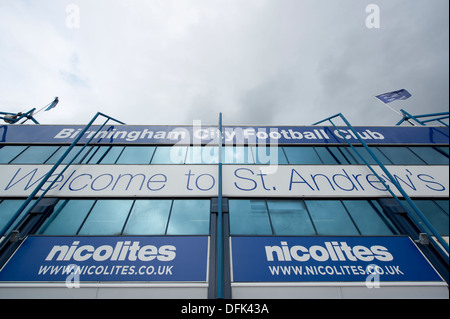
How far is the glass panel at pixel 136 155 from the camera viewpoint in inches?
395

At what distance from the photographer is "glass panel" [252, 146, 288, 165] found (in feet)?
32.9

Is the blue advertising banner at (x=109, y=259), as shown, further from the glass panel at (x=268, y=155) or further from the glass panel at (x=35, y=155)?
the glass panel at (x=35, y=155)

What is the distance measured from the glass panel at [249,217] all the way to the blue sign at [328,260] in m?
0.40

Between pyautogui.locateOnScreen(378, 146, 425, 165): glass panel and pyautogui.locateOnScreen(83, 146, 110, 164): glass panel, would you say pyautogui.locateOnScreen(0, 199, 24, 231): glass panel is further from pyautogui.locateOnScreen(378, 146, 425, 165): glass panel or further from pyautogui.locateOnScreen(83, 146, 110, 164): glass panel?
pyautogui.locateOnScreen(378, 146, 425, 165): glass panel

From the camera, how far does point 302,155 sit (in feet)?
34.6

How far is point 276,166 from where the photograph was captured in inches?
380

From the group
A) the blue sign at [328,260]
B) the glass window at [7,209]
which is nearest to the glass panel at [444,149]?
the blue sign at [328,260]

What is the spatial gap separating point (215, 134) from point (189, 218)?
598 cm

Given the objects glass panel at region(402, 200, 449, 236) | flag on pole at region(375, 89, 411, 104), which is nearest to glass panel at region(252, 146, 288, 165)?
glass panel at region(402, 200, 449, 236)

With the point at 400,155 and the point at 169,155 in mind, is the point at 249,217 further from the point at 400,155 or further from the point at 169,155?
the point at 400,155

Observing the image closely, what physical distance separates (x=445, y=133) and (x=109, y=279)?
20.3 metres

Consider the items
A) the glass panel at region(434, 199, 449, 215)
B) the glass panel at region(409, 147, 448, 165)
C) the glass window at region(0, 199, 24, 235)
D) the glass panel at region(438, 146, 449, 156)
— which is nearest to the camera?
the glass window at region(0, 199, 24, 235)

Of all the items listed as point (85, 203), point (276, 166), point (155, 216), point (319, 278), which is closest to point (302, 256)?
point (319, 278)

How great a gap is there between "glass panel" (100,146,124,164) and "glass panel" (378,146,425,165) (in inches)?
640
